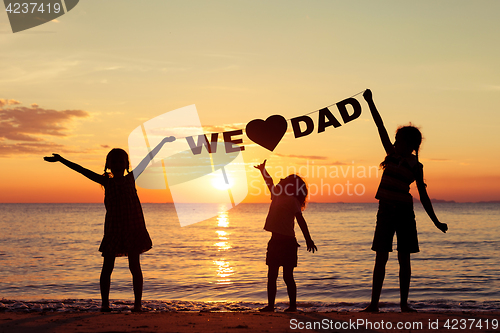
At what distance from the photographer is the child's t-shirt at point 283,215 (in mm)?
5164

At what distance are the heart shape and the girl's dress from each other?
84.5 inches

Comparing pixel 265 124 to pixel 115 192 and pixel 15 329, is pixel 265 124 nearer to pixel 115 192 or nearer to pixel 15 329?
pixel 115 192

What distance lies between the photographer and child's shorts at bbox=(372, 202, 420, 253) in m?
4.44

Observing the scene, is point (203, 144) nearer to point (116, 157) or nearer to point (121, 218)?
point (116, 157)

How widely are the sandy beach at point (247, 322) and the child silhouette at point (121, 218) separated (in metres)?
0.55

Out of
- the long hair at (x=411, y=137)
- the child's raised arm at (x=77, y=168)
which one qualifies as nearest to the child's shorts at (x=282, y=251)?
the long hair at (x=411, y=137)

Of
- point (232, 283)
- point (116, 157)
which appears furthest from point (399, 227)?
point (232, 283)

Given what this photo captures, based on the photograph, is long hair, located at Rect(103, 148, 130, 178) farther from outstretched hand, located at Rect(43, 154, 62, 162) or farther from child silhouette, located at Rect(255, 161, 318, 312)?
child silhouette, located at Rect(255, 161, 318, 312)

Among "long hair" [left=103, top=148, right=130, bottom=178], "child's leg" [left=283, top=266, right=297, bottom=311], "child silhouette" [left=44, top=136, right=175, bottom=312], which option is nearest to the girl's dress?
"child silhouette" [left=44, top=136, right=175, bottom=312]

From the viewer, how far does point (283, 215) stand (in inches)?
204

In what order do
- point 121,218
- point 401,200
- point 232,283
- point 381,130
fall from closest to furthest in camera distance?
point 401,200, point 381,130, point 121,218, point 232,283

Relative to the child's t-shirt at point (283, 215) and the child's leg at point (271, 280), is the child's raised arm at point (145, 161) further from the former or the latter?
the child's leg at point (271, 280)

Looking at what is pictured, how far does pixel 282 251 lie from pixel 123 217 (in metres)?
2.02

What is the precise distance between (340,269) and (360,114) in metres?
8.47
